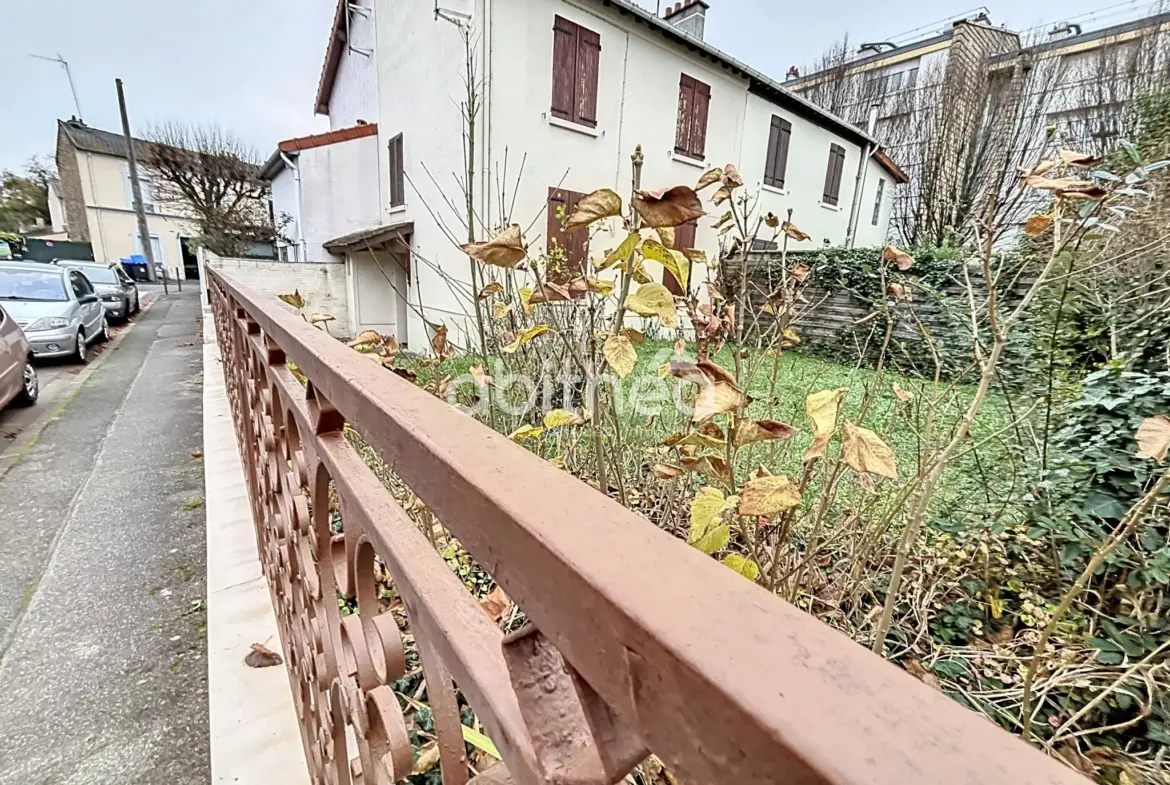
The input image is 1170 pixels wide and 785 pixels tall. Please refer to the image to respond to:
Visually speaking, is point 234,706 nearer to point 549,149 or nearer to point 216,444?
point 216,444

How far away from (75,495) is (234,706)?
2977mm

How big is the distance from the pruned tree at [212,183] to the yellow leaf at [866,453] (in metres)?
22.1

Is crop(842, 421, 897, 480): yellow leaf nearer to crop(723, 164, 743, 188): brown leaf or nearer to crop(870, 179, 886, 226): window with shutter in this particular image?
crop(723, 164, 743, 188): brown leaf

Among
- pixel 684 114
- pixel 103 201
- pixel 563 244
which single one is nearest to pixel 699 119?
pixel 684 114

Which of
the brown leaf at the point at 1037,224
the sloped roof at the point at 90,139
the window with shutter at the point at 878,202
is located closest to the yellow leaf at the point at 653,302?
the brown leaf at the point at 1037,224

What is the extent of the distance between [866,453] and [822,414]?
10cm

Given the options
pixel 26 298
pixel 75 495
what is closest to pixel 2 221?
pixel 26 298

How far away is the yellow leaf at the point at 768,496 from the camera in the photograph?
0.92m

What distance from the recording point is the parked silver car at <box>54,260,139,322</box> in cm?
1133

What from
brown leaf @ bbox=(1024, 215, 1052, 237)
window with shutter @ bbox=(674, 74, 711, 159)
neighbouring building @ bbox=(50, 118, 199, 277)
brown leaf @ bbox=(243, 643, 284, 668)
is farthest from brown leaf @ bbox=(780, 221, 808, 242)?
neighbouring building @ bbox=(50, 118, 199, 277)

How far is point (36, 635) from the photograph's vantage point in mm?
2102

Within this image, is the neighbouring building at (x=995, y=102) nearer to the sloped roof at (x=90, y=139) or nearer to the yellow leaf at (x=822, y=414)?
the yellow leaf at (x=822, y=414)

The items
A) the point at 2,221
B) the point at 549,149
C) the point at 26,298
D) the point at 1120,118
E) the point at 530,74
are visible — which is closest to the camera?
the point at 26,298

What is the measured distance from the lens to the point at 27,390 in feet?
17.1
